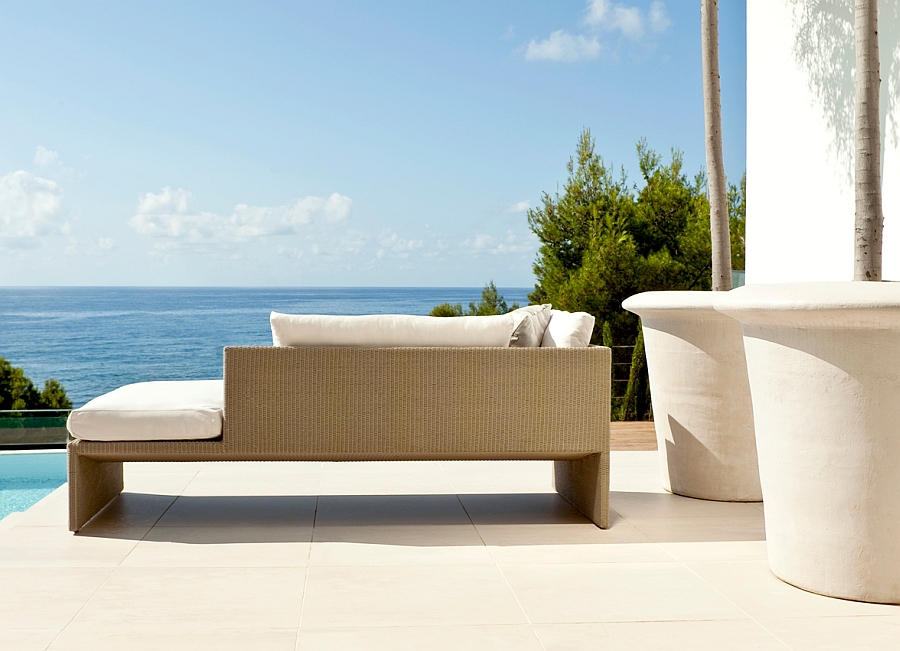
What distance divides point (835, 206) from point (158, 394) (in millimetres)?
3523

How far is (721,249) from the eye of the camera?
4.02m

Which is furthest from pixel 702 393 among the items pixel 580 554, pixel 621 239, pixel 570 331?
pixel 621 239

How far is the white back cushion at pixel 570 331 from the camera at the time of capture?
124 inches

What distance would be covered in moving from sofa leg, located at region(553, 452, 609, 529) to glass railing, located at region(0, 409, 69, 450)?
135 inches

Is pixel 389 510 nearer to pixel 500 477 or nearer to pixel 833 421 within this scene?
pixel 500 477

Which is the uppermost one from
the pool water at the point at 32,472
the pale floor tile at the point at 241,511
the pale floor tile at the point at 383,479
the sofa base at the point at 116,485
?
the sofa base at the point at 116,485

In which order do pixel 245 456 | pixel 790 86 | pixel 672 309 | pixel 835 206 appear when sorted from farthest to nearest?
pixel 790 86, pixel 835 206, pixel 672 309, pixel 245 456

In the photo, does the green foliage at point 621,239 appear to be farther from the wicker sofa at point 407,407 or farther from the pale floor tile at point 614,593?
the pale floor tile at point 614,593

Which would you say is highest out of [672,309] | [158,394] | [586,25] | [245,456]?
[586,25]

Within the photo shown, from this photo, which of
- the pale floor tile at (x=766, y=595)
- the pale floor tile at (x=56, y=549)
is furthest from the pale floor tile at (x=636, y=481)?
the pale floor tile at (x=56, y=549)

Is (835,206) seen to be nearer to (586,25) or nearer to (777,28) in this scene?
(777,28)

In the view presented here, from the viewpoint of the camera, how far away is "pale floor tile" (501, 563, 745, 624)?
7.35 feet

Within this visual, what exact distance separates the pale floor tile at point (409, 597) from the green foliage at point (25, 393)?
21.6 meters

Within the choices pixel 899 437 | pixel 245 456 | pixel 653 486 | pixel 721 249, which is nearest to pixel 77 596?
pixel 245 456
